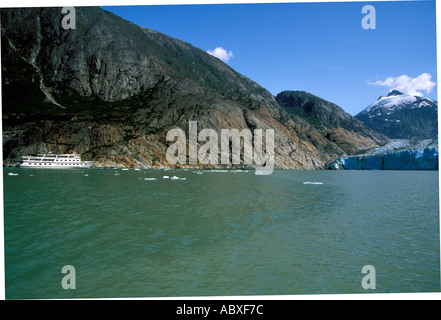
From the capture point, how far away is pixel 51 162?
99.4m

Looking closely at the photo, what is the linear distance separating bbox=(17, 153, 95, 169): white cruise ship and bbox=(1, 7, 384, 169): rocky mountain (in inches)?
344

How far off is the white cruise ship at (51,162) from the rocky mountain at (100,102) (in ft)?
28.6

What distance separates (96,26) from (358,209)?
724ft

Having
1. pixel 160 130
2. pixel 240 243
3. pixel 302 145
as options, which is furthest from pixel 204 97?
pixel 240 243

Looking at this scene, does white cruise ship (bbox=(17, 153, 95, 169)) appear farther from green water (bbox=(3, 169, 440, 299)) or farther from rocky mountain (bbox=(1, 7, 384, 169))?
green water (bbox=(3, 169, 440, 299))

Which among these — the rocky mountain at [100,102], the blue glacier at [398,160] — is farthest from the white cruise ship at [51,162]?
the blue glacier at [398,160]

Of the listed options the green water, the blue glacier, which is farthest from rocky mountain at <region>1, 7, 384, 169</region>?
the green water

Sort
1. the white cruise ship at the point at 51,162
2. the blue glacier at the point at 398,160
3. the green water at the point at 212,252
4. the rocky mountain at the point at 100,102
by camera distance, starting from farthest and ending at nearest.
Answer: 1. the rocky mountain at the point at 100,102
2. the blue glacier at the point at 398,160
3. the white cruise ship at the point at 51,162
4. the green water at the point at 212,252

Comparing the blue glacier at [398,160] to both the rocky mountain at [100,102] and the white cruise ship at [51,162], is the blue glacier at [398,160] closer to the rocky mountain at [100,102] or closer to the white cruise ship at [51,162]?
the rocky mountain at [100,102]

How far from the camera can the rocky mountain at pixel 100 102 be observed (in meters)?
119

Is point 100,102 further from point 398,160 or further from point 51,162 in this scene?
point 398,160

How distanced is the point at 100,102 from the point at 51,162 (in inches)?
3141

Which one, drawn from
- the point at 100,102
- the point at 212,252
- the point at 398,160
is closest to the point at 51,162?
the point at 100,102
